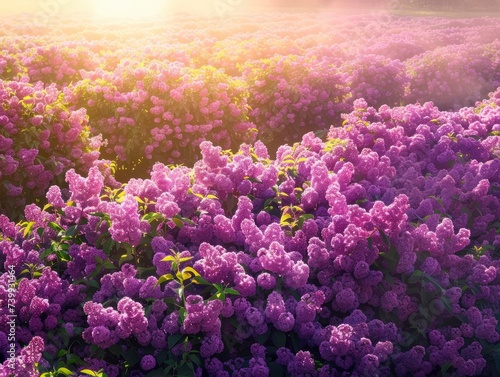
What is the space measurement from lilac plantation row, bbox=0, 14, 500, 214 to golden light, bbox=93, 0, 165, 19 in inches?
1058

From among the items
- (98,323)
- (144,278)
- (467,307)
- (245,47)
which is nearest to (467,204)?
(467,307)

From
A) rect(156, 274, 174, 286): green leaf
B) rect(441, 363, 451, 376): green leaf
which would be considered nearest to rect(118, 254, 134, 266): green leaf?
rect(156, 274, 174, 286): green leaf

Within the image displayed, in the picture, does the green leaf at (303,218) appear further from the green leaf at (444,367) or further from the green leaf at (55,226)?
the green leaf at (55,226)

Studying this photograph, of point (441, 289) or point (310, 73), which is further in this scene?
point (310, 73)

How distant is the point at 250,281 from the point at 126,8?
3938 centimetres

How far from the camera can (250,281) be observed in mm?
2672

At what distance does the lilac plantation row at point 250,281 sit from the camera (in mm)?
2459

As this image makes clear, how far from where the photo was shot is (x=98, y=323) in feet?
8.00

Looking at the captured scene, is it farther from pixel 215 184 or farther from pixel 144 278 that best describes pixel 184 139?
pixel 144 278

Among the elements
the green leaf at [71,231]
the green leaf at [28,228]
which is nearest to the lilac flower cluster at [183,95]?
the green leaf at [28,228]

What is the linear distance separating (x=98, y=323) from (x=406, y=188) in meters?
2.71

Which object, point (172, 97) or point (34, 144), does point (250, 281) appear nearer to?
point (34, 144)

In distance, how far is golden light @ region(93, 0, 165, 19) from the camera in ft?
120

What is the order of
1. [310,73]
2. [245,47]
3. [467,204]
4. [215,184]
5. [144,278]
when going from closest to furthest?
1. [144,278]
2. [215,184]
3. [467,204]
4. [310,73]
5. [245,47]
